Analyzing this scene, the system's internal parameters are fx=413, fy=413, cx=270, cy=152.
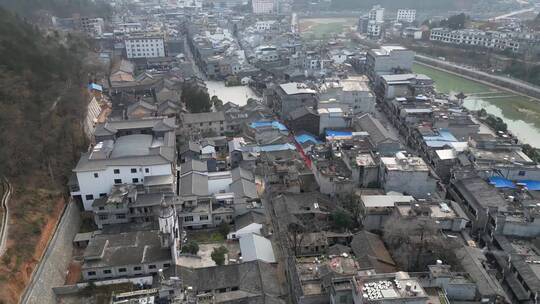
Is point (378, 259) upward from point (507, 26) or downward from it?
downward

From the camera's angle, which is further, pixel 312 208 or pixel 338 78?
pixel 338 78

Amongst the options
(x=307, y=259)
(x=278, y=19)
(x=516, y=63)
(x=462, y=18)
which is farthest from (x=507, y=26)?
(x=307, y=259)

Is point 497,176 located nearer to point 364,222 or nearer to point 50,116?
point 364,222

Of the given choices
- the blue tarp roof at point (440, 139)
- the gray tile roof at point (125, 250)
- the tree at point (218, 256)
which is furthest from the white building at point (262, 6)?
the tree at point (218, 256)

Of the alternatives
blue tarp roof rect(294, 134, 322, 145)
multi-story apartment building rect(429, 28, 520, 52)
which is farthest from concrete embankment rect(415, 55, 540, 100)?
blue tarp roof rect(294, 134, 322, 145)

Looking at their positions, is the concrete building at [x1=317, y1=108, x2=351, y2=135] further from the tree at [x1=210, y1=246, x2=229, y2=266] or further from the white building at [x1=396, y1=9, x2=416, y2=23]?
the white building at [x1=396, y1=9, x2=416, y2=23]

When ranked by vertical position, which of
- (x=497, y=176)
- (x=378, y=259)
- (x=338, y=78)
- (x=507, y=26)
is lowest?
(x=378, y=259)
